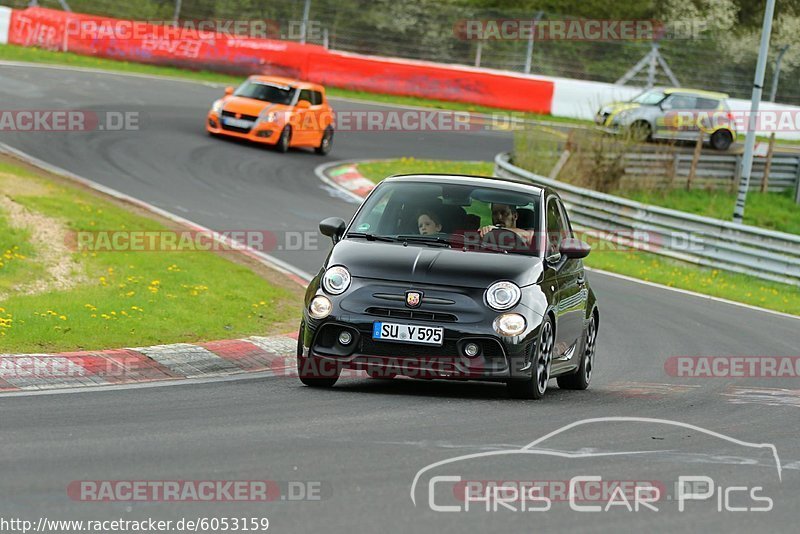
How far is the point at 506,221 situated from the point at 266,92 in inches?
804

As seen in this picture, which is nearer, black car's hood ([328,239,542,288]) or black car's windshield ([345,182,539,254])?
black car's hood ([328,239,542,288])

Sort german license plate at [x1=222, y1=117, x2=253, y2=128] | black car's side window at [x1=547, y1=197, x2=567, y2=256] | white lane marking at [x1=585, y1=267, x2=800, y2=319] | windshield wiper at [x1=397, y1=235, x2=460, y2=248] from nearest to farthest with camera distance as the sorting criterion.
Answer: windshield wiper at [x1=397, y1=235, x2=460, y2=248] < black car's side window at [x1=547, y1=197, x2=567, y2=256] < white lane marking at [x1=585, y1=267, x2=800, y2=319] < german license plate at [x1=222, y1=117, x2=253, y2=128]

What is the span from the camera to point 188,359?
1110cm

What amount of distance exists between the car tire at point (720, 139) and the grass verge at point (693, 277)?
1193cm

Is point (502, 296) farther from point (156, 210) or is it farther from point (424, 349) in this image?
point (156, 210)

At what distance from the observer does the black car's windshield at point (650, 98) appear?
35.3 m

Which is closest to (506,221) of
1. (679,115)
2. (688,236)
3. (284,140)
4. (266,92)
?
(688,236)

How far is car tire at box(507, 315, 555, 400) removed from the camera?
1002cm

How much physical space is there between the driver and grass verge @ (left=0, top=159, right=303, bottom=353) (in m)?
2.99

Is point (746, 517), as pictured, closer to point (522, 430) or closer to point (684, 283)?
point (522, 430)

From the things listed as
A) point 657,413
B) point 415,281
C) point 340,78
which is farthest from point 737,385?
point 340,78

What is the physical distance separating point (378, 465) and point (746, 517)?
1.84 m

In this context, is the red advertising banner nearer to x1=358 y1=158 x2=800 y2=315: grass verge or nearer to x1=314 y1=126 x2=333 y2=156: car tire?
x1=314 y1=126 x2=333 y2=156: car tire

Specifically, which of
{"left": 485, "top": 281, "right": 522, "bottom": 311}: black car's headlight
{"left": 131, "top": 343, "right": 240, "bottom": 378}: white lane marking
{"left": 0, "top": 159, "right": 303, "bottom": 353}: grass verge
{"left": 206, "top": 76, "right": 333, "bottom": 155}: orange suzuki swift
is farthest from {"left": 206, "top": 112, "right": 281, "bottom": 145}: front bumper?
{"left": 485, "top": 281, "right": 522, "bottom": 311}: black car's headlight
